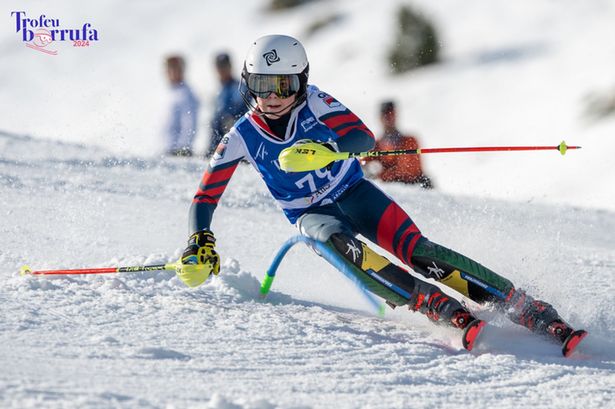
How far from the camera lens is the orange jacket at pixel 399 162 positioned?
8930mm

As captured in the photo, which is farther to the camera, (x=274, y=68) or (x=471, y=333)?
(x=274, y=68)

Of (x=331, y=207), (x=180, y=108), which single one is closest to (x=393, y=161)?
(x=180, y=108)

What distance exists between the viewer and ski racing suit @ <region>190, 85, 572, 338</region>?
4.42 metres

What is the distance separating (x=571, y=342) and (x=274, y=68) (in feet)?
6.77

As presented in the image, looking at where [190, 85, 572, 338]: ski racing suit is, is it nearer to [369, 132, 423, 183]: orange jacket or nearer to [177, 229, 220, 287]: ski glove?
[177, 229, 220, 287]: ski glove

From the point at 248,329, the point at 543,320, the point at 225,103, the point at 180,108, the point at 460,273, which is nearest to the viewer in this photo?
the point at 248,329

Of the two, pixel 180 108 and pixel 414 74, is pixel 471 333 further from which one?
pixel 414 74

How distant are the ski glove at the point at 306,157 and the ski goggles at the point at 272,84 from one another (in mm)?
389

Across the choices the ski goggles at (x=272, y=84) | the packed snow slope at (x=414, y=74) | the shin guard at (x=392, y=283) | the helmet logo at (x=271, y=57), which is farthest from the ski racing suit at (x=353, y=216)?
the packed snow slope at (x=414, y=74)

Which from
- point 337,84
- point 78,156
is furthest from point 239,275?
point 337,84

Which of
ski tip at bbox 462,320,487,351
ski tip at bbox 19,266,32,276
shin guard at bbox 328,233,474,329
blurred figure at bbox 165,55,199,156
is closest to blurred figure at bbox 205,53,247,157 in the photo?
blurred figure at bbox 165,55,199,156

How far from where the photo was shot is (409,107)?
2020 centimetres

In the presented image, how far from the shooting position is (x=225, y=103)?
911cm

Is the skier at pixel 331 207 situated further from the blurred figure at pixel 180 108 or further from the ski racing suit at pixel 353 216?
the blurred figure at pixel 180 108
